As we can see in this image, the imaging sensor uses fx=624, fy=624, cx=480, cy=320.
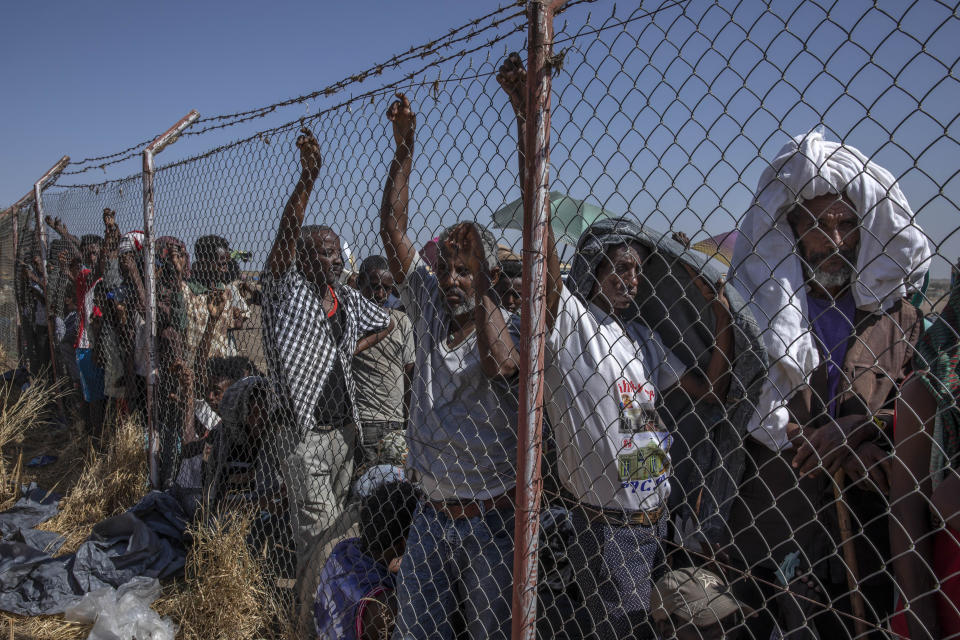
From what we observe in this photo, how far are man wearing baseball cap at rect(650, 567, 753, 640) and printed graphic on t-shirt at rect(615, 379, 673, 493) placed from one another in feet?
0.98

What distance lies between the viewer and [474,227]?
2.10 meters

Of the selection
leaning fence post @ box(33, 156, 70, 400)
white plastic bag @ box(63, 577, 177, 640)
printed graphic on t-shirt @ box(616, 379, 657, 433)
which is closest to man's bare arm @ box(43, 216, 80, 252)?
leaning fence post @ box(33, 156, 70, 400)

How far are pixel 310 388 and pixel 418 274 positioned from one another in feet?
3.72

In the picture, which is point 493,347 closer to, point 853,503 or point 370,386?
point 853,503

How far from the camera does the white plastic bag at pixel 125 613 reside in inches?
117

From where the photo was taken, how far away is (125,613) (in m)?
3.12

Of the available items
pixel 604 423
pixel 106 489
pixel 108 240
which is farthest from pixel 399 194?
pixel 108 240

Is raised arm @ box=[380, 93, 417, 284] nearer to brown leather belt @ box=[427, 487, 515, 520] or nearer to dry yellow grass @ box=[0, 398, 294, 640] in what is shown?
brown leather belt @ box=[427, 487, 515, 520]

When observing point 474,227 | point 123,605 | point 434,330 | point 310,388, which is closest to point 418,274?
point 434,330

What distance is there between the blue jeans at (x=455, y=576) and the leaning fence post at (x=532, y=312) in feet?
1.21

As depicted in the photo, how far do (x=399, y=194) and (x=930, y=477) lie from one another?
6.02ft

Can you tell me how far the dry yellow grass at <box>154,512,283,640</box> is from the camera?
301 cm

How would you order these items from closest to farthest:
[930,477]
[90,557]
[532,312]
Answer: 1. [930,477]
2. [532,312]
3. [90,557]

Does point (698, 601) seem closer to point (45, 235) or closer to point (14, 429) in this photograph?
point (14, 429)
